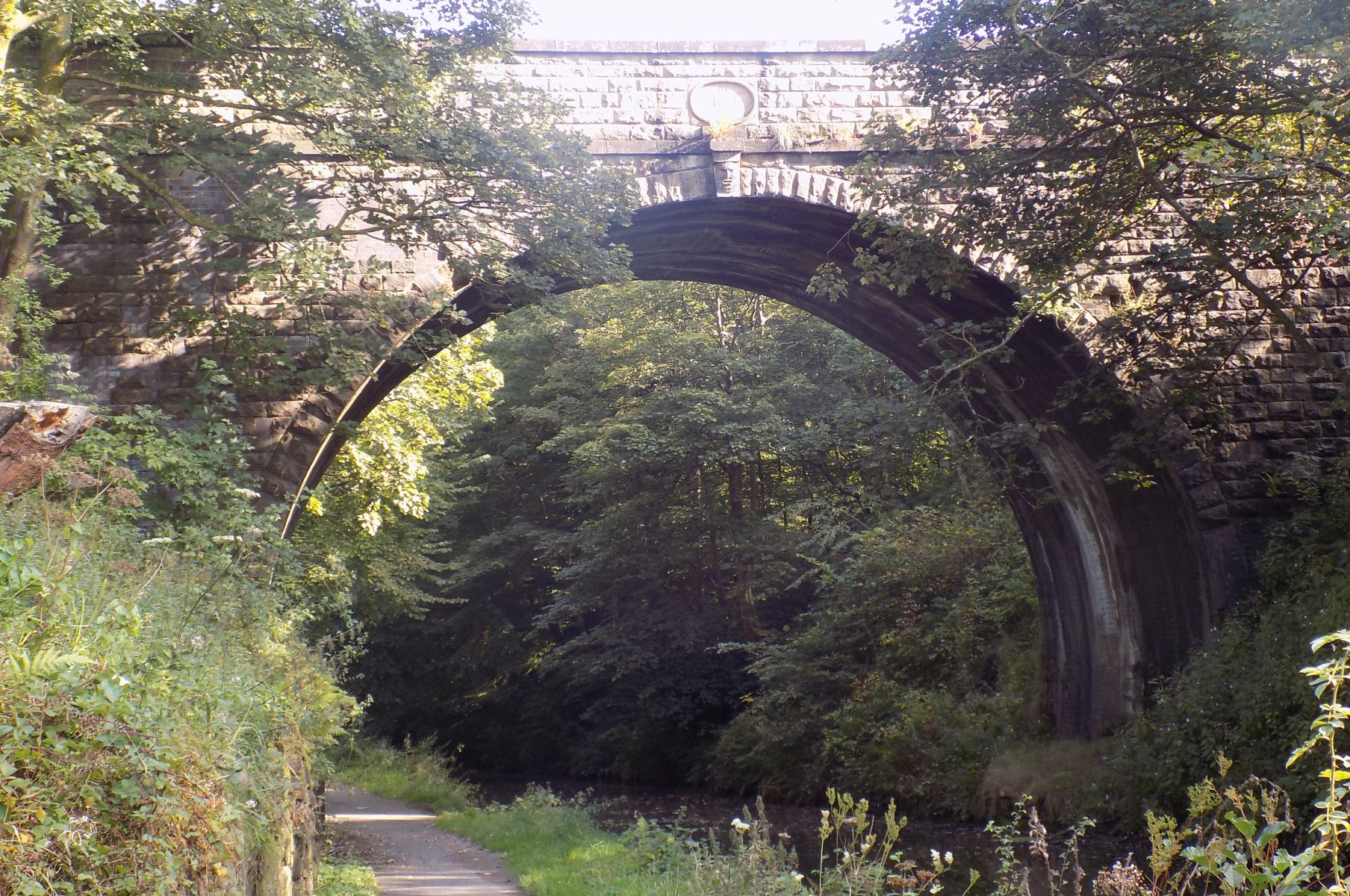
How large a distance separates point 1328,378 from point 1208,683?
2975mm

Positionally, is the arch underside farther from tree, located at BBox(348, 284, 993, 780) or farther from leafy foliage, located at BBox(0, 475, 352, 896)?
leafy foliage, located at BBox(0, 475, 352, 896)

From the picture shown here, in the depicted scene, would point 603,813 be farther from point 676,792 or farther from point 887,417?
point 887,417

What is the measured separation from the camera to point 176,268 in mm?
8227

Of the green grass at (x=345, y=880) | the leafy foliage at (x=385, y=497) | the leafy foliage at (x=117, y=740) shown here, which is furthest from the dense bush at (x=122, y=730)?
the leafy foliage at (x=385, y=497)

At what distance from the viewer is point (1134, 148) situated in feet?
24.2

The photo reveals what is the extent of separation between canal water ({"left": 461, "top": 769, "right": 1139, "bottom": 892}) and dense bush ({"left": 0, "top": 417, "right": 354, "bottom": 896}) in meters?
3.03

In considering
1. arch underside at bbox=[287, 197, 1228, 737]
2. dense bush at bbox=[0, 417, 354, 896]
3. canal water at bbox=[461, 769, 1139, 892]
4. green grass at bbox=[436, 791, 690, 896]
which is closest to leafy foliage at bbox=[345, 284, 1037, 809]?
canal water at bbox=[461, 769, 1139, 892]

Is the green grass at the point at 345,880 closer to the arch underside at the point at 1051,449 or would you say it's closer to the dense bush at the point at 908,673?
the arch underside at the point at 1051,449

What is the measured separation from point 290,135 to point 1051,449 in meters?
6.99

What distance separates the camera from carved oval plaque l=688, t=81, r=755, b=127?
941 cm

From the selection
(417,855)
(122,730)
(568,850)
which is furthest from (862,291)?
(122,730)

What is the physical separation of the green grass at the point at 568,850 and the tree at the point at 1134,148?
4.52 metres

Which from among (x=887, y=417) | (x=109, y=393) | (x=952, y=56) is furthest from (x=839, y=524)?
(x=109, y=393)

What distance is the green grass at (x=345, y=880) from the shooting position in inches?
255
